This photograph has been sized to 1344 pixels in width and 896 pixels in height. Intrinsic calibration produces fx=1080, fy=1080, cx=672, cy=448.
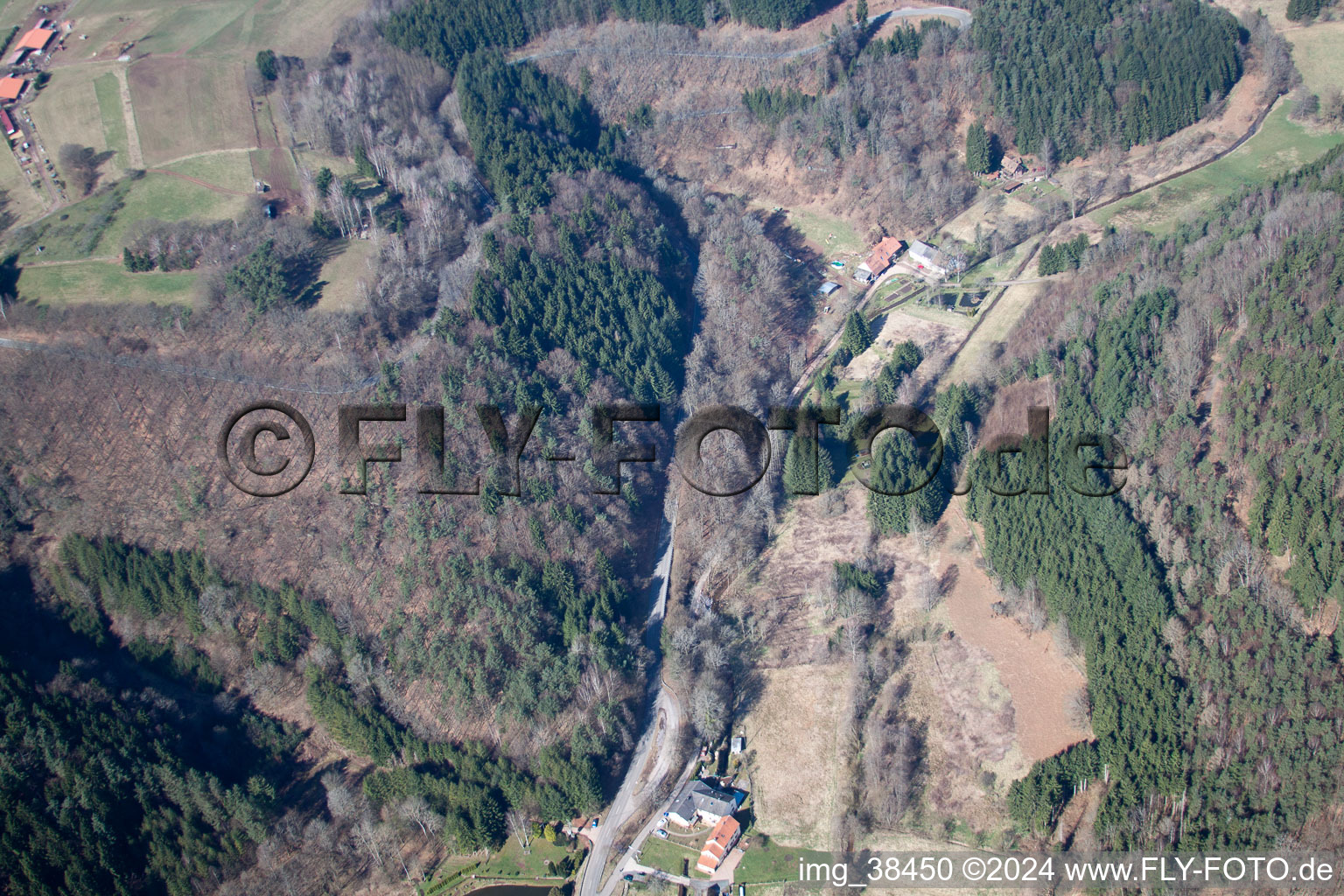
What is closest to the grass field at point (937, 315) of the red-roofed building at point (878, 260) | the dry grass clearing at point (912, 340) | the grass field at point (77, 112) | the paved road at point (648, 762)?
the dry grass clearing at point (912, 340)

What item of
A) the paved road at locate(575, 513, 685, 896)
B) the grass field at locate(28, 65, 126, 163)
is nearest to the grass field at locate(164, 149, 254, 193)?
the grass field at locate(28, 65, 126, 163)

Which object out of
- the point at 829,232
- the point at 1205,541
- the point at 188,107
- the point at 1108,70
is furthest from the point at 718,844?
the point at 188,107

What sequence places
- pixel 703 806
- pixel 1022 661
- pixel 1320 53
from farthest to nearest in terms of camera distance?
1. pixel 1320 53
2. pixel 1022 661
3. pixel 703 806

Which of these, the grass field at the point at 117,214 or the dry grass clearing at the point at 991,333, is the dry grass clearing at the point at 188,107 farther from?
the dry grass clearing at the point at 991,333

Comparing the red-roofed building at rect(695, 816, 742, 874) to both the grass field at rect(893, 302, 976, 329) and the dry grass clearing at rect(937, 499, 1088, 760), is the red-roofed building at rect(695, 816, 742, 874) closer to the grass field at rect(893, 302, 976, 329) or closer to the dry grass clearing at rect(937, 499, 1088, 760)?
the dry grass clearing at rect(937, 499, 1088, 760)

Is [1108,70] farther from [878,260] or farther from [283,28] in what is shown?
[283,28]

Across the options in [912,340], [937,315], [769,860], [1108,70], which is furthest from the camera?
[1108,70]

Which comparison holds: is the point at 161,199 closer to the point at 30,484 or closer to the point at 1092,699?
the point at 30,484
